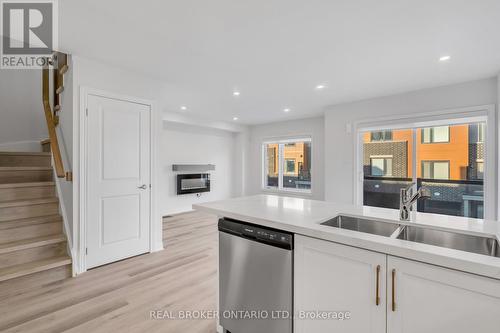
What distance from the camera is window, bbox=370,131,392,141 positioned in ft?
14.7

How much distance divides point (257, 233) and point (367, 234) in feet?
2.07

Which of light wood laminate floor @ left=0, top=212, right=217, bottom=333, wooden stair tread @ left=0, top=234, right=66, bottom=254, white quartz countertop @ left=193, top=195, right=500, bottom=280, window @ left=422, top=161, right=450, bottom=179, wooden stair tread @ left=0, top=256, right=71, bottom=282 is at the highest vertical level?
window @ left=422, top=161, right=450, bottom=179

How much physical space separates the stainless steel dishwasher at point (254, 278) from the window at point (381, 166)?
3.87 m

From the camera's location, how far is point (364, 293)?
1.16 metres

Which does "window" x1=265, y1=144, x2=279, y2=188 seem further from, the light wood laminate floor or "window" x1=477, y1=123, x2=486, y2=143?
"window" x1=477, y1=123, x2=486, y2=143

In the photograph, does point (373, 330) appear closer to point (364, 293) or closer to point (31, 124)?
point (364, 293)

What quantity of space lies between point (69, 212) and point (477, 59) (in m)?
5.05

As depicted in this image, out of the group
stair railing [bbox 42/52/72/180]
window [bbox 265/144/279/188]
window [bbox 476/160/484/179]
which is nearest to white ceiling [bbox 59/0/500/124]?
stair railing [bbox 42/52/72/180]

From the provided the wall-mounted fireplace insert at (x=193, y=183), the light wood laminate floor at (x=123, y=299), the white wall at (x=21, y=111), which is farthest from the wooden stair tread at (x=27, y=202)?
the wall-mounted fireplace insert at (x=193, y=183)

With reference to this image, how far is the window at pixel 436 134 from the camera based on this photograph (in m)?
3.96

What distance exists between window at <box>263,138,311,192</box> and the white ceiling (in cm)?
284

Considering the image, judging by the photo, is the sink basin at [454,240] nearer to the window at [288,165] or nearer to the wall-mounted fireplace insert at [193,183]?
the window at [288,165]

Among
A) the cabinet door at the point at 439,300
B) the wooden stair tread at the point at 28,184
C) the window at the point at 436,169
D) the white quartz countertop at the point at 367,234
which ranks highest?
the window at the point at 436,169

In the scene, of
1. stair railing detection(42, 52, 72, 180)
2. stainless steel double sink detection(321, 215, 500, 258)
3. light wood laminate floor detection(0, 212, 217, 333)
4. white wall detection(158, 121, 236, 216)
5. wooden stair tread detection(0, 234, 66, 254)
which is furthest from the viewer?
white wall detection(158, 121, 236, 216)
